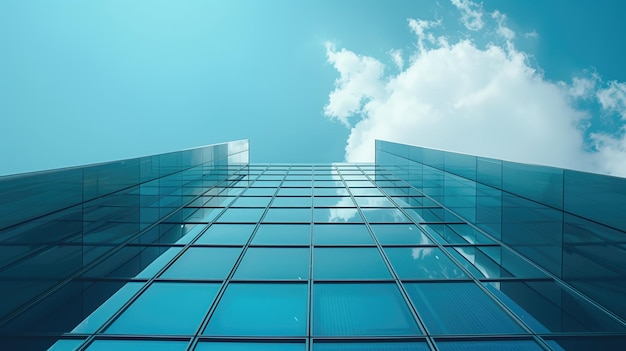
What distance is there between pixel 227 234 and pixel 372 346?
5829 millimetres

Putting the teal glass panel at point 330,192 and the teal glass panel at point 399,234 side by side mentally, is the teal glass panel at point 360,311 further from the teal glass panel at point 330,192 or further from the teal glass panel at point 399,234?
the teal glass panel at point 330,192

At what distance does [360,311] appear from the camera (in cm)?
636

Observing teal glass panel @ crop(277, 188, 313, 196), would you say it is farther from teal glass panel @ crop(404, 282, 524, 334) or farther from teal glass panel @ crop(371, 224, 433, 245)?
teal glass panel @ crop(404, 282, 524, 334)

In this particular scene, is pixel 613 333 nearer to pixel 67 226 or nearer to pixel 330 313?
pixel 330 313

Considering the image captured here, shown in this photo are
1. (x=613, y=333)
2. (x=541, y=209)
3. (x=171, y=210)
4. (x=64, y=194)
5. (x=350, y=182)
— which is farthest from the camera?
(x=350, y=182)

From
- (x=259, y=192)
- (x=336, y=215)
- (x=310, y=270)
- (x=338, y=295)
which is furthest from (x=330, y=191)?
(x=338, y=295)

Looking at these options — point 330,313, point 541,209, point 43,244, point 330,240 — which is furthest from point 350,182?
point 43,244

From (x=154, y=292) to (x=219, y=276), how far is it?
132 centimetres

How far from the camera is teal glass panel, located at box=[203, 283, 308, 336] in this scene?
5836 mm

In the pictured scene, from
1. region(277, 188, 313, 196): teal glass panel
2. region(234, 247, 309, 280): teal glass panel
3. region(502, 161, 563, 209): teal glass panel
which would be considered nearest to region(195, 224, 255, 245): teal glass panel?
region(234, 247, 309, 280): teal glass panel

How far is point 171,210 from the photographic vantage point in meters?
11.8

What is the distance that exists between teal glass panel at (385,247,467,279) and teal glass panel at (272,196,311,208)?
16.5 ft

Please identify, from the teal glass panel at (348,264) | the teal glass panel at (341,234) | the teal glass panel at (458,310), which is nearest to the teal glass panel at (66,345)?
the teal glass panel at (348,264)

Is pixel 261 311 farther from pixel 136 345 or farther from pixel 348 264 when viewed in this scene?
pixel 348 264
